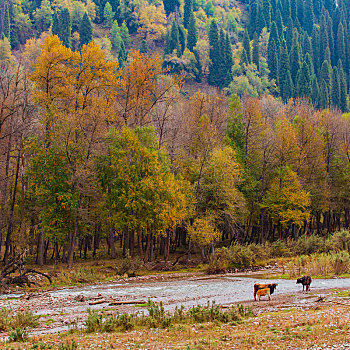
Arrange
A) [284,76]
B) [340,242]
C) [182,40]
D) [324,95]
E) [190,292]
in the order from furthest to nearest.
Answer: [182,40]
[284,76]
[324,95]
[340,242]
[190,292]

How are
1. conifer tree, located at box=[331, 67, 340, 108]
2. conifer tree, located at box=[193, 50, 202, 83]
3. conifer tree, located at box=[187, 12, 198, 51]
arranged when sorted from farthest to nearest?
conifer tree, located at box=[187, 12, 198, 51] → conifer tree, located at box=[193, 50, 202, 83] → conifer tree, located at box=[331, 67, 340, 108]

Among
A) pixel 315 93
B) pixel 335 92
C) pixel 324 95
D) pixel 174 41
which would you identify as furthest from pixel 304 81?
pixel 174 41

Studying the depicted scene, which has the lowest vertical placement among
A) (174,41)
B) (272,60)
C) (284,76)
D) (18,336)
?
(18,336)

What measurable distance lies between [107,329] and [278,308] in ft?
22.4

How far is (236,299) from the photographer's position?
20.2 metres

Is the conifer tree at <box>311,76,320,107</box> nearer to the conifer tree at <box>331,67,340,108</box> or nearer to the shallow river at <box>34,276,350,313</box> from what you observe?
the conifer tree at <box>331,67,340,108</box>

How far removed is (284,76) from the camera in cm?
16825

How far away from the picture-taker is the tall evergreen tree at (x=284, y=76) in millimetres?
159875

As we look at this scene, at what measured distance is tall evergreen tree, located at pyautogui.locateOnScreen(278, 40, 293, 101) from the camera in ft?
525

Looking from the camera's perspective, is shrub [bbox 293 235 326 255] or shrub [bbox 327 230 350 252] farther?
shrub [bbox 293 235 326 255]

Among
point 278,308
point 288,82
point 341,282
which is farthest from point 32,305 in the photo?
point 288,82

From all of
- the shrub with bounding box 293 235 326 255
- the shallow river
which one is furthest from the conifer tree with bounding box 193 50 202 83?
the shallow river

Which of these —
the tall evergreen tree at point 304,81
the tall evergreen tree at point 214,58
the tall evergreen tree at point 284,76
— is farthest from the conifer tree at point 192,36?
the tall evergreen tree at point 304,81

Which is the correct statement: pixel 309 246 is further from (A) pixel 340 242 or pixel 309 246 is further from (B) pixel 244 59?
(B) pixel 244 59
